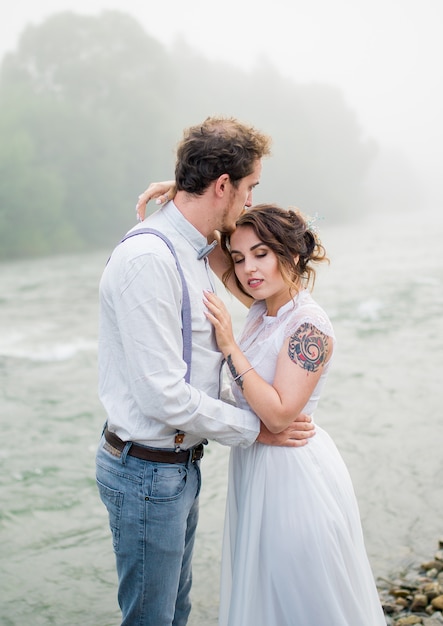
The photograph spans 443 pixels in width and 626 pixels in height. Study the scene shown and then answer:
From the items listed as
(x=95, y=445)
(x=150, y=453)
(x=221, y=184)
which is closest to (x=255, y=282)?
(x=221, y=184)

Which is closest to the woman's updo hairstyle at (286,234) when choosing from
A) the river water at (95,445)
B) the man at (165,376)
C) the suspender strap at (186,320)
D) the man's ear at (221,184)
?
the man at (165,376)

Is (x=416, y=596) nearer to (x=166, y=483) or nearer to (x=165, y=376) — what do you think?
(x=166, y=483)

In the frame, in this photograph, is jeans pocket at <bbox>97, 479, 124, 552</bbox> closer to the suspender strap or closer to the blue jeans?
the blue jeans

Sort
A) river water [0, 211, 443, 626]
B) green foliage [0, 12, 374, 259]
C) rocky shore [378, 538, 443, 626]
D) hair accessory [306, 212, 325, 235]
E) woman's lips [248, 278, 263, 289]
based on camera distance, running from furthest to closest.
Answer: green foliage [0, 12, 374, 259], river water [0, 211, 443, 626], rocky shore [378, 538, 443, 626], hair accessory [306, 212, 325, 235], woman's lips [248, 278, 263, 289]

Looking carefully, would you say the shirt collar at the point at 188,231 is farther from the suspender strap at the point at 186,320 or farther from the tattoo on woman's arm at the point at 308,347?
the tattoo on woman's arm at the point at 308,347

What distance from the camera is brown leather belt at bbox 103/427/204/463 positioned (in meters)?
2.44

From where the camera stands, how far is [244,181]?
2.54m

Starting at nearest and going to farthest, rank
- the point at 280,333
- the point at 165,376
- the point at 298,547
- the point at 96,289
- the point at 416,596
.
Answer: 1. the point at 165,376
2. the point at 298,547
3. the point at 280,333
4. the point at 416,596
5. the point at 96,289

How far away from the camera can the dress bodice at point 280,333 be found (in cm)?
265

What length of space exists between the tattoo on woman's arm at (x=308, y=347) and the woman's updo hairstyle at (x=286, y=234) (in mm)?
210

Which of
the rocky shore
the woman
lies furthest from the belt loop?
the rocky shore

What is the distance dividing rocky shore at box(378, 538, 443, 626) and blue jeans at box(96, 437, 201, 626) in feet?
5.89

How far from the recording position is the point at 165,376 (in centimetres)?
227

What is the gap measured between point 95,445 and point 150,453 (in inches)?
212
